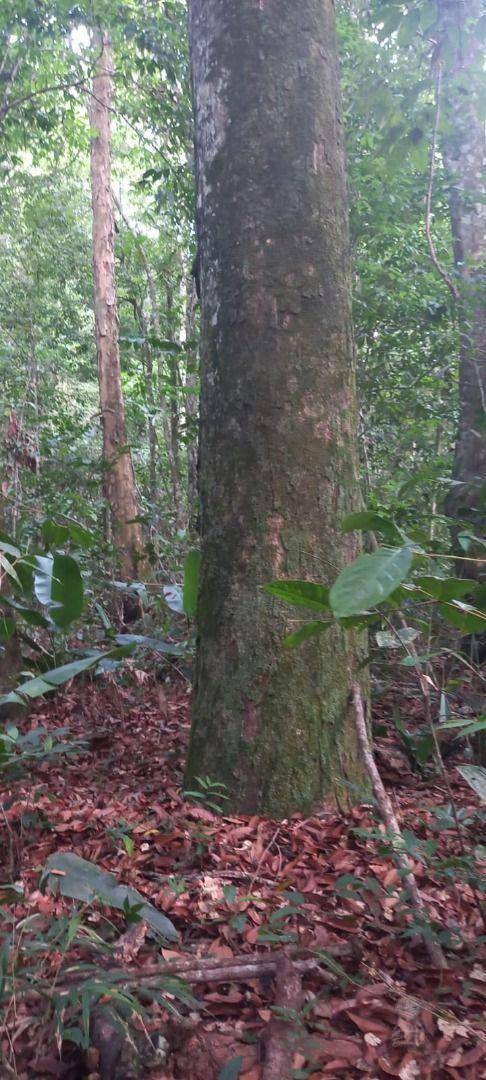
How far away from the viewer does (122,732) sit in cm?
365

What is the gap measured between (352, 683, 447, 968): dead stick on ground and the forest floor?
4 cm

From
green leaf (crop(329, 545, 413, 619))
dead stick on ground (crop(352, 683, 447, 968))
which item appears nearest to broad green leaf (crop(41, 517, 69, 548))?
dead stick on ground (crop(352, 683, 447, 968))

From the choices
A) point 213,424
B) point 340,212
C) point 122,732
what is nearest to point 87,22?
point 340,212

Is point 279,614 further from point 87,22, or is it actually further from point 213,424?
point 87,22

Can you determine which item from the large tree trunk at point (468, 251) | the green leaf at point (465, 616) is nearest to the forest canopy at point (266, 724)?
the green leaf at point (465, 616)

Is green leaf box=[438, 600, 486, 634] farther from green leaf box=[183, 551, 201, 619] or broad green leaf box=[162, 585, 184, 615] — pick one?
broad green leaf box=[162, 585, 184, 615]

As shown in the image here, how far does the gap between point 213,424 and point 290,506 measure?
0.40 m

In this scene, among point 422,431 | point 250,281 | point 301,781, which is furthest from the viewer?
point 422,431

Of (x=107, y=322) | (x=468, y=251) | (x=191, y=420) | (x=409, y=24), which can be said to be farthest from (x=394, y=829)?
(x=107, y=322)

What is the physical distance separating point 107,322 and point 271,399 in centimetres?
651

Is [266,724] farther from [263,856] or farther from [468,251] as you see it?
[468,251]

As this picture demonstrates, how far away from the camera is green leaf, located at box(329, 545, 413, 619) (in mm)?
1120

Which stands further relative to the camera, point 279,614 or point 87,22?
point 87,22

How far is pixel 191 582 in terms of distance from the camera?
296 centimetres
